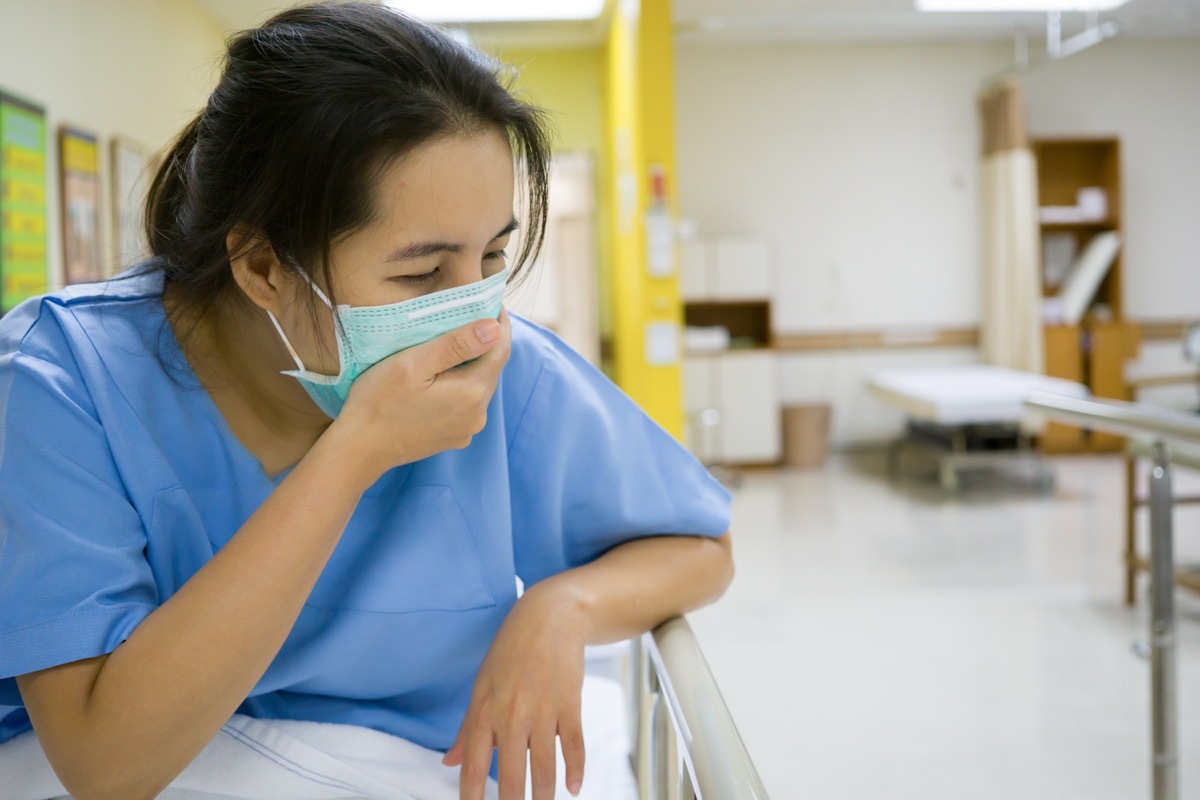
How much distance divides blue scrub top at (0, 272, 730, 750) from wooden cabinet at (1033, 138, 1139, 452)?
7.03 metres

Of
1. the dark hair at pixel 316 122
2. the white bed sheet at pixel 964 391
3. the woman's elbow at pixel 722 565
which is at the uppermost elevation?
the dark hair at pixel 316 122

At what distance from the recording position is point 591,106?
303 inches

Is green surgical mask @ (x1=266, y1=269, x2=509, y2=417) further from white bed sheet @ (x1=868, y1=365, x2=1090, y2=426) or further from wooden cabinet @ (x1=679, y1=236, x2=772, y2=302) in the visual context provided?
wooden cabinet @ (x1=679, y1=236, x2=772, y2=302)

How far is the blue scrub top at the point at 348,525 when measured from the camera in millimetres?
856

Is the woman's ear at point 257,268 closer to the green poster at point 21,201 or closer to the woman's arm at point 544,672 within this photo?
the woman's arm at point 544,672

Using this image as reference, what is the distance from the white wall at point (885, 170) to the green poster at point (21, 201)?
5.18 meters

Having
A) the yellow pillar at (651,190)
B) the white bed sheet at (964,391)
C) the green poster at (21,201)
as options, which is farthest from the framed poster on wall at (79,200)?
the white bed sheet at (964,391)

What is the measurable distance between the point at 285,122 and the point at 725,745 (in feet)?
2.11

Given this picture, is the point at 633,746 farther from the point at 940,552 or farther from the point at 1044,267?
the point at 1044,267

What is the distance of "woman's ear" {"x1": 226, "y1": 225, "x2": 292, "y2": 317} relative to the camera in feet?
3.20

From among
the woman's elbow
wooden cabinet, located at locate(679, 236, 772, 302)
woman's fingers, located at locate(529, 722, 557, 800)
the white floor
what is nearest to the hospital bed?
the white floor

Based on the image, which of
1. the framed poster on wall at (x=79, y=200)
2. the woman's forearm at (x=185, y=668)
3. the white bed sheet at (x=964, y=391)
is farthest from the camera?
the white bed sheet at (x=964, y=391)

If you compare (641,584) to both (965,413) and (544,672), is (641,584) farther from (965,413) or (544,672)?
(965,413)

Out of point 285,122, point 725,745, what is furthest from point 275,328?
point 725,745
